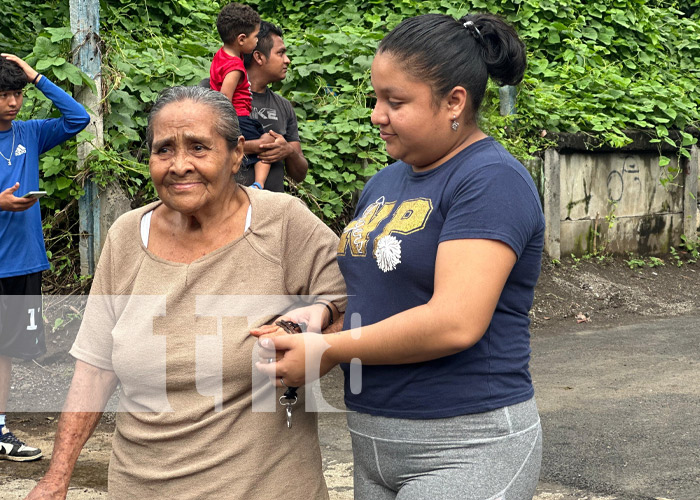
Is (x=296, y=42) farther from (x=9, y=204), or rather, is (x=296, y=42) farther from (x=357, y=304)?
(x=357, y=304)

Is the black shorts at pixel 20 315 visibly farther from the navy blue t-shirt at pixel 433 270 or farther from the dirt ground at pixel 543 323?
the navy blue t-shirt at pixel 433 270

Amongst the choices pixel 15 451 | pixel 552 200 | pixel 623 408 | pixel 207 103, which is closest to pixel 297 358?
pixel 207 103

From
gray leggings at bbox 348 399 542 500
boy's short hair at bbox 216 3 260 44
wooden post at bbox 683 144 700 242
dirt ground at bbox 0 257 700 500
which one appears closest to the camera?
gray leggings at bbox 348 399 542 500

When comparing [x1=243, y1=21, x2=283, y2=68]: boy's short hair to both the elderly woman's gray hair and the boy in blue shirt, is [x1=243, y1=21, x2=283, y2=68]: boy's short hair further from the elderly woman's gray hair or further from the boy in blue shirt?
the elderly woman's gray hair

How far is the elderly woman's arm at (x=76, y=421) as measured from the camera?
88.0 inches

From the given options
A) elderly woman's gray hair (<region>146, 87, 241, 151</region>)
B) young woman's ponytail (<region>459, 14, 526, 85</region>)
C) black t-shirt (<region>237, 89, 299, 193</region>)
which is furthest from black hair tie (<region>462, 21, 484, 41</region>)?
black t-shirt (<region>237, 89, 299, 193</region>)

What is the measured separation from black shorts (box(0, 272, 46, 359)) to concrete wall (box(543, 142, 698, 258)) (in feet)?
17.9

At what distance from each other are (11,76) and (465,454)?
3.86 m

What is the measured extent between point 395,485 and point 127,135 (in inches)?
191

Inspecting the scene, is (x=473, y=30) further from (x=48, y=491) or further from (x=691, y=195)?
(x=691, y=195)

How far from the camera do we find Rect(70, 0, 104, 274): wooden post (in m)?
6.25

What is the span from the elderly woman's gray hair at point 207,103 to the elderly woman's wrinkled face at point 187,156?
0.04 feet

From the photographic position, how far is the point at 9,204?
4652mm

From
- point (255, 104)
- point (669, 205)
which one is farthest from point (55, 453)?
point (669, 205)
